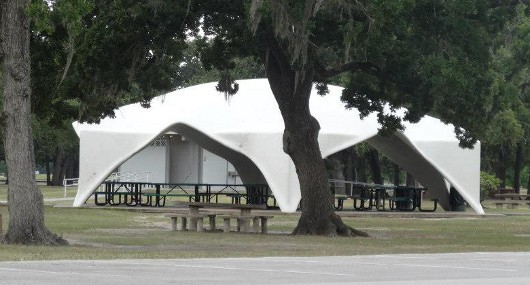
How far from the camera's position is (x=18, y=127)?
21.0 metres

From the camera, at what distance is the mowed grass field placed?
20.0 metres

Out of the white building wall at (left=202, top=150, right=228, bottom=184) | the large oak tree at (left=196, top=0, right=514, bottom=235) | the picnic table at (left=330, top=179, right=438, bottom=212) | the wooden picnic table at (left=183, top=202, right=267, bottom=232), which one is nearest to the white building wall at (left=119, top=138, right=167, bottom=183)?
the white building wall at (left=202, top=150, right=228, bottom=184)

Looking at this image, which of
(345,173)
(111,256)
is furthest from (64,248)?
(345,173)

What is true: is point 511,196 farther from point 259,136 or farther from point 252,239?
point 252,239

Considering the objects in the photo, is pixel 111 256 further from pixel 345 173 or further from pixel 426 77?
pixel 345 173

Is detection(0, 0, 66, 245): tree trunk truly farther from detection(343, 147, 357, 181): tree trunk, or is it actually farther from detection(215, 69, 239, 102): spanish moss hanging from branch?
detection(343, 147, 357, 181): tree trunk

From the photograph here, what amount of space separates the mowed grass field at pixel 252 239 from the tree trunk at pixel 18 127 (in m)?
0.78

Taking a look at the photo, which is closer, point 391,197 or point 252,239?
point 252,239

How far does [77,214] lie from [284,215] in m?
6.81

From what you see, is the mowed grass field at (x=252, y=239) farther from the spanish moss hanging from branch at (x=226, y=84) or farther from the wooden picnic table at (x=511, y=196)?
Result: the wooden picnic table at (x=511, y=196)

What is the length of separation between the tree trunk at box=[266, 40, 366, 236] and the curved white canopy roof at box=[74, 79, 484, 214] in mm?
11892

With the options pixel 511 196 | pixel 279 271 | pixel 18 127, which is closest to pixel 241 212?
pixel 18 127

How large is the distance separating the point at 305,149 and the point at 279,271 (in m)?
12.4

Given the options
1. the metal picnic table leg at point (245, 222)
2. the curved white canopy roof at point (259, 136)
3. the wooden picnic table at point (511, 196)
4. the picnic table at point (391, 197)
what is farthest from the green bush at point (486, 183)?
the metal picnic table leg at point (245, 222)
